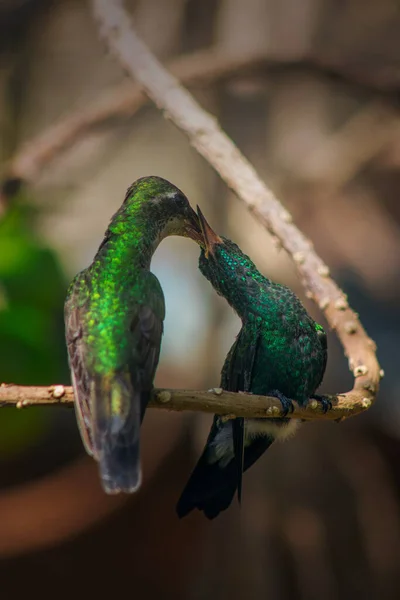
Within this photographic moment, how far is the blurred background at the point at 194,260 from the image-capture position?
2863mm

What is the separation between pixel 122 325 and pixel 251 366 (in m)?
0.33

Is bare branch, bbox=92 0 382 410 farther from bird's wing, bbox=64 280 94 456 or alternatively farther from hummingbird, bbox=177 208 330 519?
bird's wing, bbox=64 280 94 456

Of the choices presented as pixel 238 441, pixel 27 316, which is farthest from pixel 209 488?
pixel 27 316

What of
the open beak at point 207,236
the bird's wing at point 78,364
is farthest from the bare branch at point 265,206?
the bird's wing at point 78,364

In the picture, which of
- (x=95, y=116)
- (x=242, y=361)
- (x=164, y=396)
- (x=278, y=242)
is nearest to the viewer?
(x=164, y=396)

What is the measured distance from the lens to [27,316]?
2594 mm

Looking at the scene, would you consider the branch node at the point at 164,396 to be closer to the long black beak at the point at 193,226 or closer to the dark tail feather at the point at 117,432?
the dark tail feather at the point at 117,432

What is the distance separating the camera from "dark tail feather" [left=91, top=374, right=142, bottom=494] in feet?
2.74

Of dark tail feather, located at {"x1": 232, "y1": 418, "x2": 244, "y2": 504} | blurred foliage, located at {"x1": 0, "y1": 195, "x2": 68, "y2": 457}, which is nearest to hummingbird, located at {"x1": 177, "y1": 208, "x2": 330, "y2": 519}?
dark tail feather, located at {"x1": 232, "y1": 418, "x2": 244, "y2": 504}

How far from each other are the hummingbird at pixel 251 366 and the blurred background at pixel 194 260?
0.32 m

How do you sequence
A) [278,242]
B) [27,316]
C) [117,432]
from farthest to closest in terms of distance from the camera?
[27,316] < [278,242] < [117,432]

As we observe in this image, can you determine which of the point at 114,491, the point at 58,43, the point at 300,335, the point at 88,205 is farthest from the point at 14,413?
the point at 58,43

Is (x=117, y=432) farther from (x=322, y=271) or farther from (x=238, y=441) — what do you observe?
(x=322, y=271)

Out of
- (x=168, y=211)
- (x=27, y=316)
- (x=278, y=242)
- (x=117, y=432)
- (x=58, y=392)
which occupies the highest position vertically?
(x=27, y=316)
